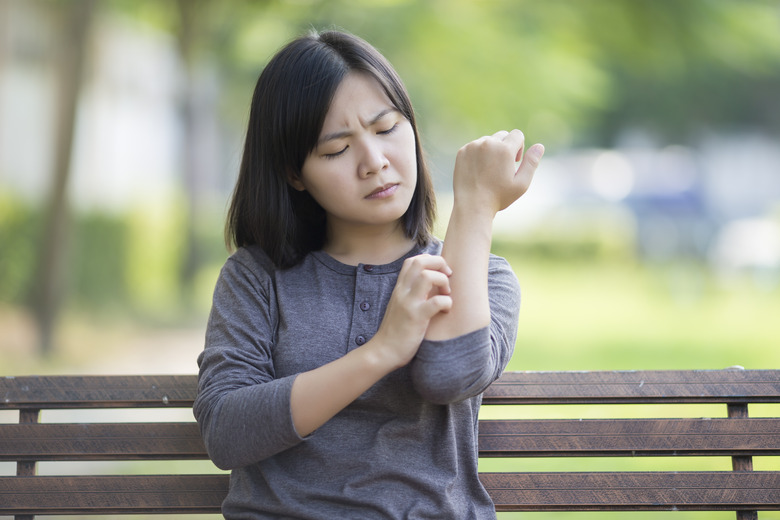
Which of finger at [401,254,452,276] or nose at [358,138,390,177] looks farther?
nose at [358,138,390,177]

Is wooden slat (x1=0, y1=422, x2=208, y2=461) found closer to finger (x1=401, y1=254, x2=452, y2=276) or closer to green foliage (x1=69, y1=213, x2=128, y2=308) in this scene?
finger (x1=401, y1=254, x2=452, y2=276)

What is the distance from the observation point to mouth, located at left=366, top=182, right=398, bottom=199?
1.97 metres

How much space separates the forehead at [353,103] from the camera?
196cm

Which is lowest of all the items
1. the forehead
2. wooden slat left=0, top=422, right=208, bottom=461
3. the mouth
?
wooden slat left=0, top=422, right=208, bottom=461

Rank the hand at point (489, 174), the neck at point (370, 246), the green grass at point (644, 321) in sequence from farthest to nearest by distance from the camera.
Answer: the green grass at point (644, 321) < the neck at point (370, 246) < the hand at point (489, 174)

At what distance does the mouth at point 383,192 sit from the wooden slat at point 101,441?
0.81 m

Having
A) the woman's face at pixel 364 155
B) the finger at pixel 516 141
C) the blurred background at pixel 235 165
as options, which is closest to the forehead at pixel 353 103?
the woman's face at pixel 364 155

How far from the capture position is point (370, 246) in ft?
7.02

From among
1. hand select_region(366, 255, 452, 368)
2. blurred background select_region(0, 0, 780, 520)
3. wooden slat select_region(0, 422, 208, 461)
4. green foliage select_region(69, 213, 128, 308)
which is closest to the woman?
hand select_region(366, 255, 452, 368)

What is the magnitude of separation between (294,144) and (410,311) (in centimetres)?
49

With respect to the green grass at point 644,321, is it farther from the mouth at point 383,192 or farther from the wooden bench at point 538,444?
the mouth at point 383,192

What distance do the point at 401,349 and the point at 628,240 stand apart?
16790 millimetres

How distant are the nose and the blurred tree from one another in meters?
6.66

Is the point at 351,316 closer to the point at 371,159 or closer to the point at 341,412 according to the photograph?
the point at 341,412
